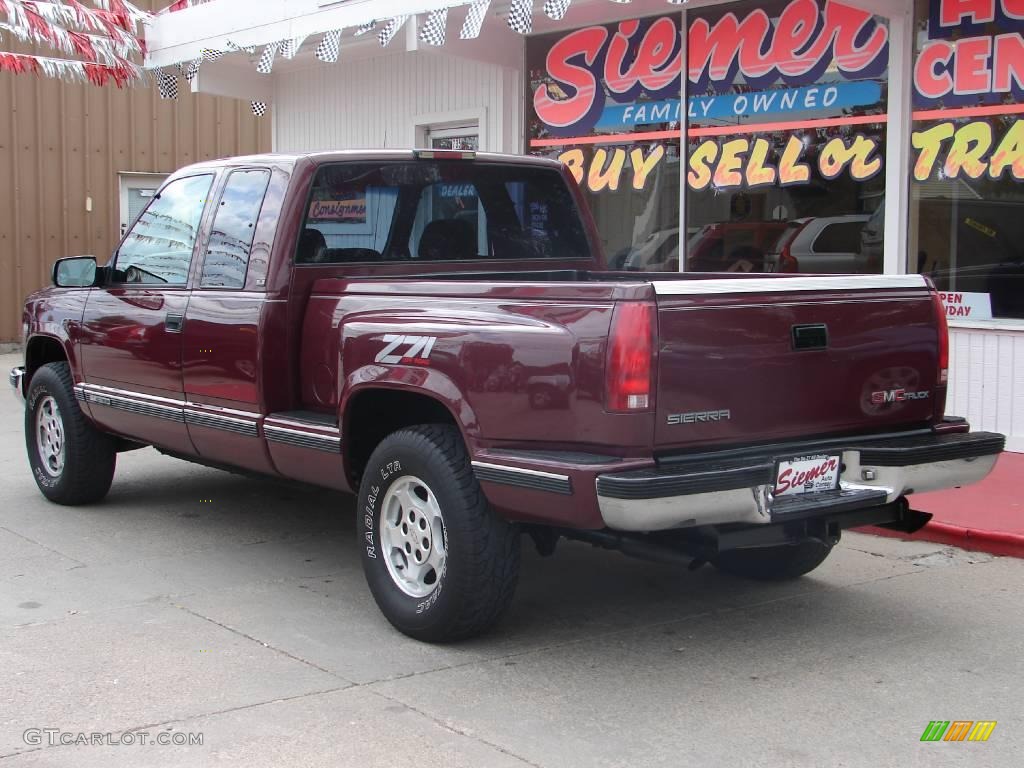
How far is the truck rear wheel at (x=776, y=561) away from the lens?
5.82m

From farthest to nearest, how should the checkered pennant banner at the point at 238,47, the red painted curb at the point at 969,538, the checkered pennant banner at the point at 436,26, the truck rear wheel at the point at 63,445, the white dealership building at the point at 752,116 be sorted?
the checkered pennant banner at the point at 238,47
the checkered pennant banner at the point at 436,26
the white dealership building at the point at 752,116
the truck rear wheel at the point at 63,445
the red painted curb at the point at 969,538

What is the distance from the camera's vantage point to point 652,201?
10945mm

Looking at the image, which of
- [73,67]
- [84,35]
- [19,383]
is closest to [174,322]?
[19,383]

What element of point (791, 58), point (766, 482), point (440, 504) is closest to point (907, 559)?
point (766, 482)

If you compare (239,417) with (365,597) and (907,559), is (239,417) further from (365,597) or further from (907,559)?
(907,559)

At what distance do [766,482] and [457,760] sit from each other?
146cm

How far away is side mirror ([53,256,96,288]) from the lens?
6.96m

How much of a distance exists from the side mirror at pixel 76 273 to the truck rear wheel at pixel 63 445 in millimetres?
604

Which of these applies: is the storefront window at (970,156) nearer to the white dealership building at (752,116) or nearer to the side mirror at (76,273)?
the white dealership building at (752,116)

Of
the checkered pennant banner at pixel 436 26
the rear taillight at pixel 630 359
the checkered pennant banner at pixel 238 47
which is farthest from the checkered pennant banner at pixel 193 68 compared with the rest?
the rear taillight at pixel 630 359

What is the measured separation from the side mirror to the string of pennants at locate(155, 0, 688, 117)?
3953mm

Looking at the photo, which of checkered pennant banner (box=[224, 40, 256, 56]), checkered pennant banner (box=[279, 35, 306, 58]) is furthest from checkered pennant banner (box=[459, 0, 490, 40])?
checkered pennant banner (box=[224, 40, 256, 56])

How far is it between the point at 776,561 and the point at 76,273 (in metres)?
4.15

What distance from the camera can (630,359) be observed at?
422 centimetres
